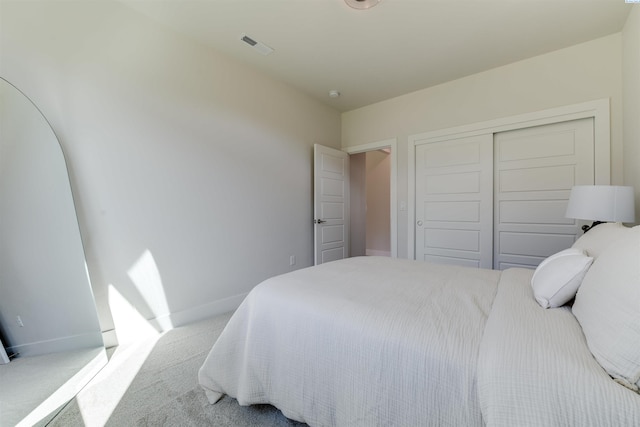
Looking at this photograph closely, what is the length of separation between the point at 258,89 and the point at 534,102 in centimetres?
305

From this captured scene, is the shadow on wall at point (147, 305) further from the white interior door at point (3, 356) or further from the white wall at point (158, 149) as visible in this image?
the white interior door at point (3, 356)

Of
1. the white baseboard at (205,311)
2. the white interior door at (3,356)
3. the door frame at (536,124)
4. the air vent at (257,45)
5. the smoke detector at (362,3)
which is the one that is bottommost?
the white baseboard at (205,311)

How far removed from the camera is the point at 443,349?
2.72 ft

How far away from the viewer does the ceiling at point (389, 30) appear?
206cm

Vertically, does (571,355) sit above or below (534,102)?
below

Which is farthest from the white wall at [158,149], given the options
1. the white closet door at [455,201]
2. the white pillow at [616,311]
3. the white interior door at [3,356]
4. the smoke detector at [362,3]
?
the white pillow at [616,311]

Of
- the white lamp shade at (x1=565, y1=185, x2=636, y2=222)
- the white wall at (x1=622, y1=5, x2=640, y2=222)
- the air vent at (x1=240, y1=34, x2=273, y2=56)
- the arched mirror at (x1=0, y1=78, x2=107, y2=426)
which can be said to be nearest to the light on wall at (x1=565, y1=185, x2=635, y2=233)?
the white lamp shade at (x1=565, y1=185, x2=636, y2=222)

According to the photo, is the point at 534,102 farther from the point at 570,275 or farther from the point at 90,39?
the point at 90,39

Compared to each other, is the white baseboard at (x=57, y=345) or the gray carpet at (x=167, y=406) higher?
the white baseboard at (x=57, y=345)

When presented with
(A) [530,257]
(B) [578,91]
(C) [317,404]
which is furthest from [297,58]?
(A) [530,257]

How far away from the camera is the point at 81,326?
177 cm

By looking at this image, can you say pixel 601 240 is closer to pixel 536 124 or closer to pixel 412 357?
pixel 412 357

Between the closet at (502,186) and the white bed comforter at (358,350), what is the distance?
1.89 m

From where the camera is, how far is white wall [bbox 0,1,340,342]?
182cm
